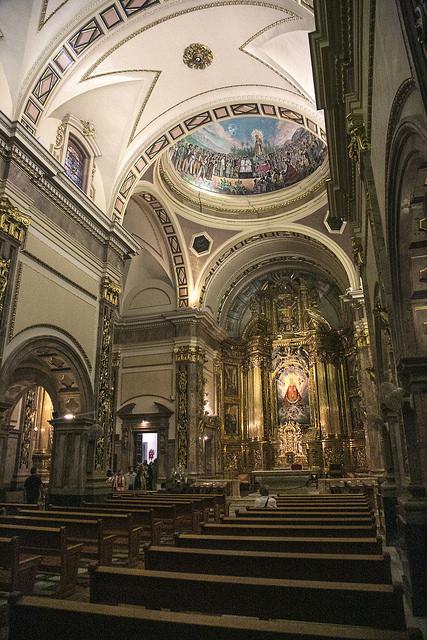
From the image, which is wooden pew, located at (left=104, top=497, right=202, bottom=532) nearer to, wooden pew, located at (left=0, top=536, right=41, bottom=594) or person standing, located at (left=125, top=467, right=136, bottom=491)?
wooden pew, located at (left=0, top=536, right=41, bottom=594)

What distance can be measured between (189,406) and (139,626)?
15.7 meters

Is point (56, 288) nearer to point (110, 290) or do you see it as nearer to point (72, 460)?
point (110, 290)

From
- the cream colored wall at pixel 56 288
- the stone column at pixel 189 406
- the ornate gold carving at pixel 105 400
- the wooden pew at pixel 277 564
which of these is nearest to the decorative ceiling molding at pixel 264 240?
the stone column at pixel 189 406

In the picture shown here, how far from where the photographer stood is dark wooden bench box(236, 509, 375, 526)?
5.47 m

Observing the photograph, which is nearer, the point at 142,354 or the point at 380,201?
the point at 380,201

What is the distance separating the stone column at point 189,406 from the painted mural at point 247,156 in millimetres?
6949

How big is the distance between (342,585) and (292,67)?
11.2 m

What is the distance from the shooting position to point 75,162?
39.9 feet

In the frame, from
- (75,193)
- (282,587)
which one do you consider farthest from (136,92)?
(282,587)

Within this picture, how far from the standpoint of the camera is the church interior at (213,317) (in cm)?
323

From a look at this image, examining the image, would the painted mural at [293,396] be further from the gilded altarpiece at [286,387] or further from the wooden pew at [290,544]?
the wooden pew at [290,544]

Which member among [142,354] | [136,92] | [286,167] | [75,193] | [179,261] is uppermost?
[286,167]

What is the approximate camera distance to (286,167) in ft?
60.0

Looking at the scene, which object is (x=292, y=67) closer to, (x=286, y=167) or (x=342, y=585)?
(x=286, y=167)
